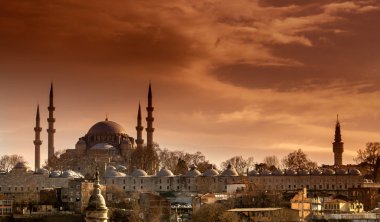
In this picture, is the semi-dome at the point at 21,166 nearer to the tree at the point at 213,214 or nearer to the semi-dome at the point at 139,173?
the semi-dome at the point at 139,173

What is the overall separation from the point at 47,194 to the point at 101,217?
42461 millimetres

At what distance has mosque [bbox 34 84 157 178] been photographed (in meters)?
65.6

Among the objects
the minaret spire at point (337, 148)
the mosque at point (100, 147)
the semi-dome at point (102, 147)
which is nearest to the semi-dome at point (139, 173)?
the mosque at point (100, 147)

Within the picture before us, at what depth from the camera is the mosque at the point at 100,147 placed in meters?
65.6

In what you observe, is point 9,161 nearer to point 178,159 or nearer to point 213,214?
point 178,159

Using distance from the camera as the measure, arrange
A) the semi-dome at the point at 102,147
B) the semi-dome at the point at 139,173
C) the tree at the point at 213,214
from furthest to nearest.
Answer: the semi-dome at the point at 102,147, the semi-dome at the point at 139,173, the tree at the point at 213,214

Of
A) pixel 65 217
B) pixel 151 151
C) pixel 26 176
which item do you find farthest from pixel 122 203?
pixel 151 151

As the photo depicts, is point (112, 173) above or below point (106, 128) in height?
below

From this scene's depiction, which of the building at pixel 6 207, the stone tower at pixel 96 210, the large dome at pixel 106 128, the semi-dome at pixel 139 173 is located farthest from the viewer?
the large dome at pixel 106 128

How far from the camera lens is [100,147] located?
66812 millimetres

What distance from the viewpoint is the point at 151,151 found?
64688mm

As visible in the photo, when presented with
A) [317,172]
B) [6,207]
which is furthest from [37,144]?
[317,172]

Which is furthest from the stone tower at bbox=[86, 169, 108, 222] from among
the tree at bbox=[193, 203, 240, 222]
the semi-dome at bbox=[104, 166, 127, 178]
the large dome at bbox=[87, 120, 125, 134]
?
the large dome at bbox=[87, 120, 125, 134]

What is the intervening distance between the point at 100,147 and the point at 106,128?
3.70 meters
